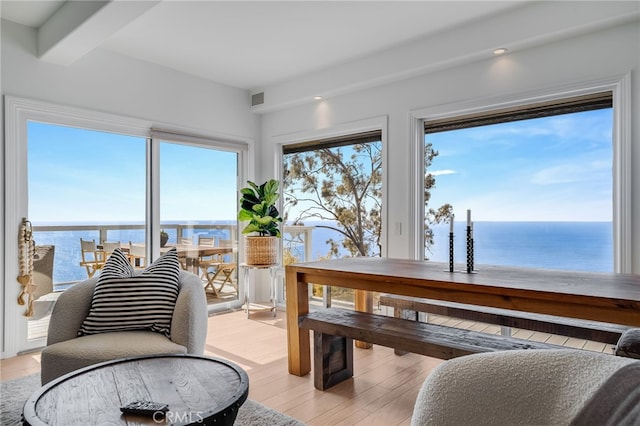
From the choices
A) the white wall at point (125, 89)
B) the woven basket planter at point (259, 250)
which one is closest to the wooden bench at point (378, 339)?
the woven basket planter at point (259, 250)

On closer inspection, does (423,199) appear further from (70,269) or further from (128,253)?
(70,269)

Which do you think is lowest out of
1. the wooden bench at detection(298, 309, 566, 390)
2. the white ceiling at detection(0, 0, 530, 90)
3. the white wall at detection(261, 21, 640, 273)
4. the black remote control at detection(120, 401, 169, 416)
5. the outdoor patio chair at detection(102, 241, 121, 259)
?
the wooden bench at detection(298, 309, 566, 390)

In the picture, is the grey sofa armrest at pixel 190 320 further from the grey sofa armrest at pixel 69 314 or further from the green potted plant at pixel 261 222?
the green potted plant at pixel 261 222

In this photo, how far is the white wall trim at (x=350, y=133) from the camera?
4.01m

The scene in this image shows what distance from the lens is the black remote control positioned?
1.25 meters

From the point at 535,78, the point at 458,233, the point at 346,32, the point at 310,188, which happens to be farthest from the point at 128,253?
the point at 535,78

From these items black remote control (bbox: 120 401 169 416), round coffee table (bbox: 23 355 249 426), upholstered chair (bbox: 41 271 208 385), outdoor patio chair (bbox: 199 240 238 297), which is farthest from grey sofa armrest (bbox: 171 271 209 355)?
outdoor patio chair (bbox: 199 240 238 297)

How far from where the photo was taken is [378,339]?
239cm

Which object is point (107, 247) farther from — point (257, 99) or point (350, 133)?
point (350, 133)

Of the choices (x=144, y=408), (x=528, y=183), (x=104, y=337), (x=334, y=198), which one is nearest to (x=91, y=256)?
(x=104, y=337)

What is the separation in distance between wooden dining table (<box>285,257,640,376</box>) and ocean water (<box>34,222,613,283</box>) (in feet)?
1.54

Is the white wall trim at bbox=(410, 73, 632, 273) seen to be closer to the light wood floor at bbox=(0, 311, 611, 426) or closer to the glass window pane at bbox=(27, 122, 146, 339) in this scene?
the light wood floor at bbox=(0, 311, 611, 426)

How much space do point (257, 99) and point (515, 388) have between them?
4551 mm

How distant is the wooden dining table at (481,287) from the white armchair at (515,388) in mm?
1008
